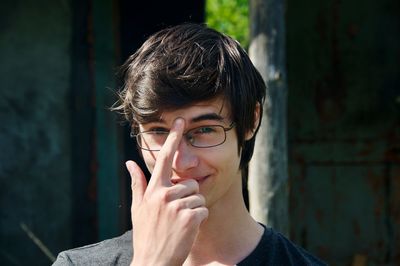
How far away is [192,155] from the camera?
2.06 metres

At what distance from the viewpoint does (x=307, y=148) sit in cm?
603

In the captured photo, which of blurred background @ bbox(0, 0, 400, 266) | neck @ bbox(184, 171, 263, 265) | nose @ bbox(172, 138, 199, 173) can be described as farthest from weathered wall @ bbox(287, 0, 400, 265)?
nose @ bbox(172, 138, 199, 173)

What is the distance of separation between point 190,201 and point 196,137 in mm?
216

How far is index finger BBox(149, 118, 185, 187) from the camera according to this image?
192cm

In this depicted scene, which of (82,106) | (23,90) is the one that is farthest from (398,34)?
(23,90)

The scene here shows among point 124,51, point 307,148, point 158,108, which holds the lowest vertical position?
point 307,148

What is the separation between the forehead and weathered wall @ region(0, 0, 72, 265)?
110 inches

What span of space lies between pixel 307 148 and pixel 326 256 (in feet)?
2.77

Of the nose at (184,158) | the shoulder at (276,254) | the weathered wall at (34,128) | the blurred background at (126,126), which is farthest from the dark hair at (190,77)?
the weathered wall at (34,128)

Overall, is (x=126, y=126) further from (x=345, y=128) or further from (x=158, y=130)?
(x=158, y=130)

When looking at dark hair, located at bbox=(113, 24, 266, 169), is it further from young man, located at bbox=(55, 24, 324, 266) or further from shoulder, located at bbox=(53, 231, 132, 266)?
shoulder, located at bbox=(53, 231, 132, 266)

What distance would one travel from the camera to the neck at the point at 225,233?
7.38ft

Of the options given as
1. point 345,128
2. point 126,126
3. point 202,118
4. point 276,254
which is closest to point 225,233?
point 276,254

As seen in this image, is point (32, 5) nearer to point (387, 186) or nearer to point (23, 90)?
point (23, 90)
